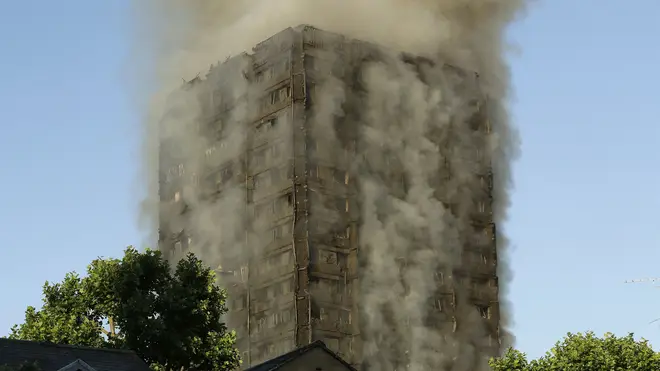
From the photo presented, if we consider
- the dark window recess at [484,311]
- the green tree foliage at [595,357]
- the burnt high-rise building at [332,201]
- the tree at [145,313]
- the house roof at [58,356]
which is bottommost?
the house roof at [58,356]

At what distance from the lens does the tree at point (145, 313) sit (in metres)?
87.8

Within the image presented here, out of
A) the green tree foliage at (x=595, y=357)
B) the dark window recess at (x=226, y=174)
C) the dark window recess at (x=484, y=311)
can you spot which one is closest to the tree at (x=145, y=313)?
the green tree foliage at (x=595, y=357)

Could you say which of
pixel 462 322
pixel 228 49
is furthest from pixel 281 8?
pixel 462 322

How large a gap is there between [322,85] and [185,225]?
27.4 m

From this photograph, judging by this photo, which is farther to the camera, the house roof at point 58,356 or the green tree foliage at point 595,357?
the green tree foliage at point 595,357

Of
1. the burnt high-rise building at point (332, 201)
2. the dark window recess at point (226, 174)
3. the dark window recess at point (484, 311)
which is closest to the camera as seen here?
the burnt high-rise building at point (332, 201)

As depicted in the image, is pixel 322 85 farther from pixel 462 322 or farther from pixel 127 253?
pixel 127 253

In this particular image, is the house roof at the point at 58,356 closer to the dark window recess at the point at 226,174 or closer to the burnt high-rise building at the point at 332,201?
the burnt high-rise building at the point at 332,201

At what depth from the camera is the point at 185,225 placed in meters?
155

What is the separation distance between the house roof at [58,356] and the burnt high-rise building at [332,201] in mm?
70860

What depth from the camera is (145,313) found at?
292 feet

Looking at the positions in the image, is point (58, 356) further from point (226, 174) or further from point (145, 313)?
point (226, 174)

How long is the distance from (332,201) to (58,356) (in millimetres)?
80502

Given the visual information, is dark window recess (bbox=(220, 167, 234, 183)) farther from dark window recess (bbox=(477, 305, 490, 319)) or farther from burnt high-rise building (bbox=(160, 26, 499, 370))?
dark window recess (bbox=(477, 305, 490, 319))
